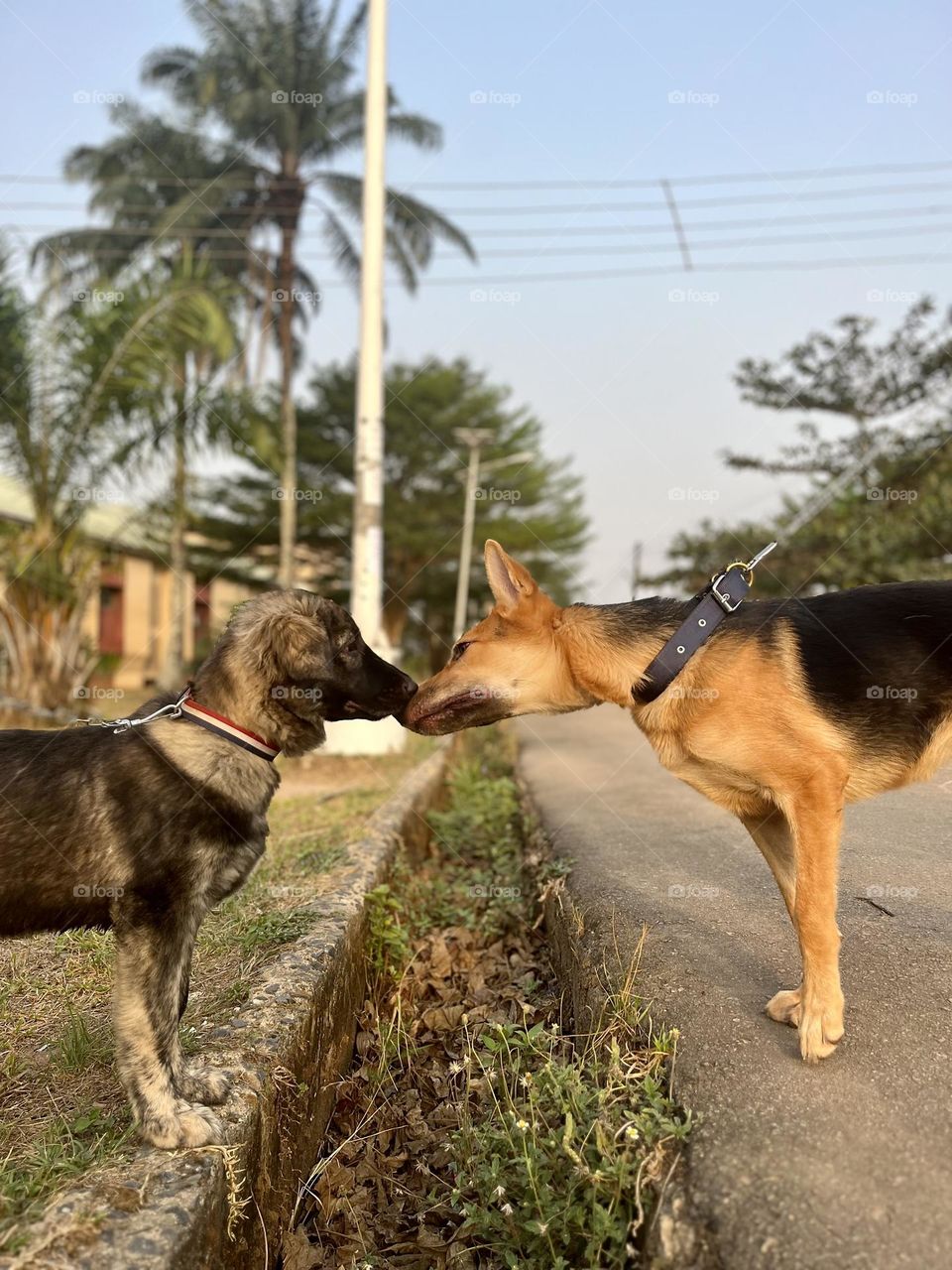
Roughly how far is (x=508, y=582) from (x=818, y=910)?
1.66 metres

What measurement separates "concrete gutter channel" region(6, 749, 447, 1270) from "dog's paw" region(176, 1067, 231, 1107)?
4 centimetres

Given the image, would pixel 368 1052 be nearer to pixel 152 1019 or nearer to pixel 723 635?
pixel 152 1019

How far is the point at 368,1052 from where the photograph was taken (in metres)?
4.15

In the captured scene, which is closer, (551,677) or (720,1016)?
(720,1016)

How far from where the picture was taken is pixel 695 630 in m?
3.36

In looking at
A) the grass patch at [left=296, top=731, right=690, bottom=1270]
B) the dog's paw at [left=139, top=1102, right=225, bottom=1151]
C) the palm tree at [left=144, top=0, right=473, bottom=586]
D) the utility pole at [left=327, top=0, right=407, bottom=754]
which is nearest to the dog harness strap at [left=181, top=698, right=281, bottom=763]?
the dog's paw at [left=139, top=1102, right=225, bottom=1151]

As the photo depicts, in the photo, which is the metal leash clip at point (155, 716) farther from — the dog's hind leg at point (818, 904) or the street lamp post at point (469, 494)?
the street lamp post at point (469, 494)

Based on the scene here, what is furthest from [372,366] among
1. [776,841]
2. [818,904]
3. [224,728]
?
[818,904]

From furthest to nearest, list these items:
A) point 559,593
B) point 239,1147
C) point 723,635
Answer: point 559,593 < point 723,635 < point 239,1147

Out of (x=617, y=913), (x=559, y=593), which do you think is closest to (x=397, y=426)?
(x=559, y=593)

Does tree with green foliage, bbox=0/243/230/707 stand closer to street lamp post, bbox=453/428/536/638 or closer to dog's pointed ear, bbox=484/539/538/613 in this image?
dog's pointed ear, bbox=484/539/538/613

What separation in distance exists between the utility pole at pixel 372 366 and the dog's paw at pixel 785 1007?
806 cm

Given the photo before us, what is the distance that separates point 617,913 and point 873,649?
1673 mm

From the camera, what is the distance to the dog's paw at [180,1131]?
243cm
